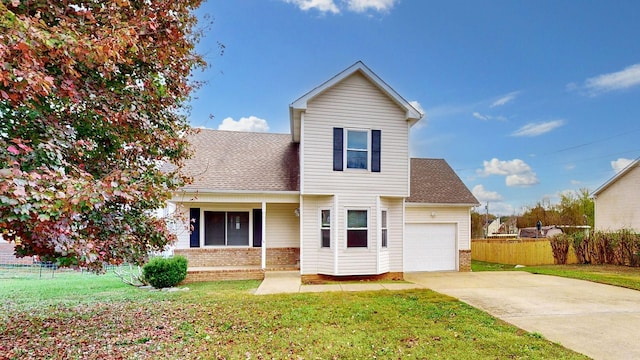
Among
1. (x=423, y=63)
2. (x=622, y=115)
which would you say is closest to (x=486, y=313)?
(x=423, y=63)

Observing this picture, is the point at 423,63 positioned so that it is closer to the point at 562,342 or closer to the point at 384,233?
the point at 384,233

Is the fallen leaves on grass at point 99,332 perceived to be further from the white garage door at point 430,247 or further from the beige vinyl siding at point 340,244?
the white garage door at point 430,247

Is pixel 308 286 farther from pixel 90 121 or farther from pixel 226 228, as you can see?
pixel 90 121

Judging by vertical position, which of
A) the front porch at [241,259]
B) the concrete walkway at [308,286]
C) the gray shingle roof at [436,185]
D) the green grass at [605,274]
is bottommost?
the green grass at [605,274]

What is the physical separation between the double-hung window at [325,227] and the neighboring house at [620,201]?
63.0 feet

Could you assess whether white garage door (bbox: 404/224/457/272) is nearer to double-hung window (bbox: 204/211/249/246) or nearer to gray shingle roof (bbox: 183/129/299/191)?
gray shingle roof (bbox: 183/129/299/191)

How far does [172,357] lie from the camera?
16.7 ft

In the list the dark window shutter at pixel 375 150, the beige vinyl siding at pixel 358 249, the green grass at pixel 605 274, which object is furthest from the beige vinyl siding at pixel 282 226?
the green grass at pixel 605 274

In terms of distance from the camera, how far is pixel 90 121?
5.41 metres

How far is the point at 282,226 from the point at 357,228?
3.81 meters

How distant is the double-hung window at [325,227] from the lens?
11812 millimetres

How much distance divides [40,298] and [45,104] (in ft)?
25.8

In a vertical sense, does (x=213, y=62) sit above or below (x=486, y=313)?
above

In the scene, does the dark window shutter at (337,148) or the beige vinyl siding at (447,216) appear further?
the beige vinyl siding at (447,216)
